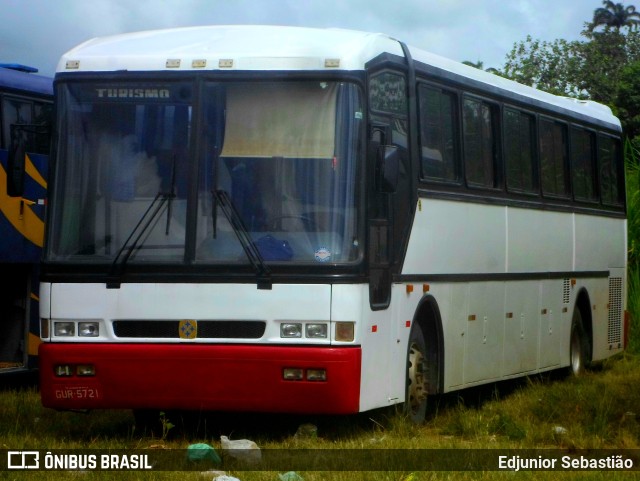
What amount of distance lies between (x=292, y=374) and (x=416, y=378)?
2179 millimetres

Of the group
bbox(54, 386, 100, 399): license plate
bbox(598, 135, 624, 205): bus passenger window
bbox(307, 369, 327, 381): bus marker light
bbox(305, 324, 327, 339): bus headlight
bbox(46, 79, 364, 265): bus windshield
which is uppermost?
bbox(598, 135, 624, 205): bus passenger window

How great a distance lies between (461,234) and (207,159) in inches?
135

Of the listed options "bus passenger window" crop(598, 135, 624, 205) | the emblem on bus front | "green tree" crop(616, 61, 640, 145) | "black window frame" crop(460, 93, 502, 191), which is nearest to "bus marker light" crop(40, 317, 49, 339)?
the emblem on bus front

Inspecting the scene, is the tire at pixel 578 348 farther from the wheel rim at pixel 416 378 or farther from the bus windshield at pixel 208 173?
the bus windshield at pixel 208 173

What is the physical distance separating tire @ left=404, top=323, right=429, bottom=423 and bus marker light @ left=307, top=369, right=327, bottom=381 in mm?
1751

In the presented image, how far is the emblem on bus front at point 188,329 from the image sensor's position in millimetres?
10789

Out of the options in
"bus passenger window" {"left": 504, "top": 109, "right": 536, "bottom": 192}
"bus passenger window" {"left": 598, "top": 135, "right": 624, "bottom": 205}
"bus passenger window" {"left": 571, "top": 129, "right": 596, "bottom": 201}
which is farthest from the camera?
"bus passenger window" {"left": 598, "top": 135, "right": 624, "bottom": 205}

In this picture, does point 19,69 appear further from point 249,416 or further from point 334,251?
point 334,251

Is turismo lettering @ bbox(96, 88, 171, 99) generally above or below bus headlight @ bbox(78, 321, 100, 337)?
above

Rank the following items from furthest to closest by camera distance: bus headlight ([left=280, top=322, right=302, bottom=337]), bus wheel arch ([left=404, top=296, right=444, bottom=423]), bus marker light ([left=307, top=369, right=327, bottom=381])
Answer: bus wheel arch ([left=404, top=296, right=444, bottom=423]) < bus headlight ([left=280, top=322, right=302, bottom=337]) < bus marker light ([left=307, top=369, right=327, bottom=381])

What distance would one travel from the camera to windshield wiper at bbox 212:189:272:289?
1063cm

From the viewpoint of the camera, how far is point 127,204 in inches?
432

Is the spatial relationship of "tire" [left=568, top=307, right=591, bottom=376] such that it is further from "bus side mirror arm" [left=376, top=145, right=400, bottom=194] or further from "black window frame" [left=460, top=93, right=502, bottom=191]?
"bus side mirror arm" [left=376, top=145, right=400, bottom=194]

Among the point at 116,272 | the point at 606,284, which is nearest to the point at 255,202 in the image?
the point at 116,272
